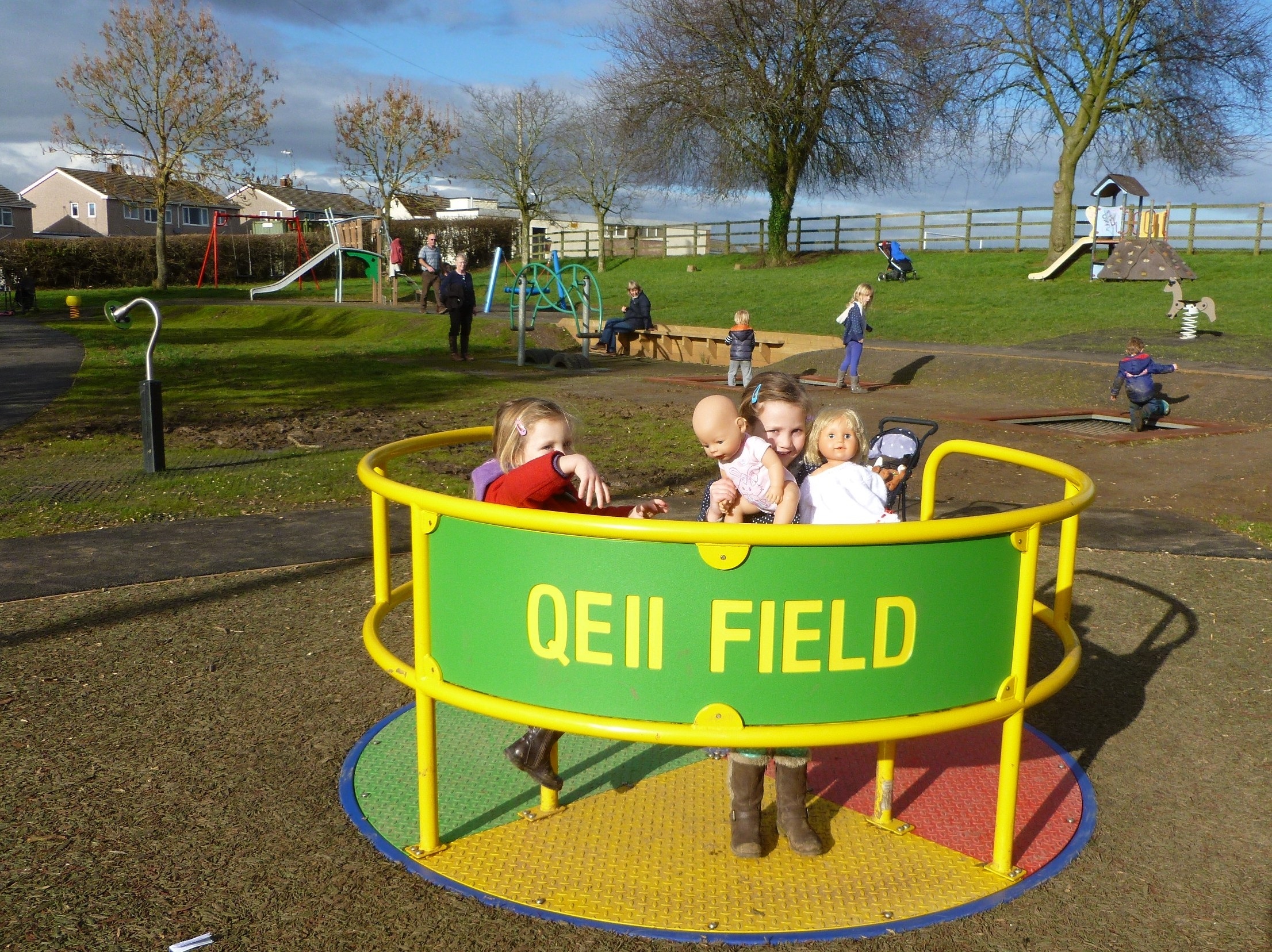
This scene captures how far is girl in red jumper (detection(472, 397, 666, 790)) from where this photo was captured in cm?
314

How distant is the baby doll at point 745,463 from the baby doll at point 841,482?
18 centimetres

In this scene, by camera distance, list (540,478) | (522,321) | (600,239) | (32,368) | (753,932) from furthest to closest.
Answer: (600,239), (522,321), (32,368), (540,478), (753,932)

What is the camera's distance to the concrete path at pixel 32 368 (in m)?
13.7

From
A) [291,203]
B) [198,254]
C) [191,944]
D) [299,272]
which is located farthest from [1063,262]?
[291,203]

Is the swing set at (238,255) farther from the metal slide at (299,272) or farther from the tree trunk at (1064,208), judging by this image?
the tree trunk at (1064,208)

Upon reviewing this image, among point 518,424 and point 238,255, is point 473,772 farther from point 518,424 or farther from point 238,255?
point 238,255

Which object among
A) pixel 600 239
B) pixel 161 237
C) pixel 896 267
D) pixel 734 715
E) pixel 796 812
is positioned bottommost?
pixel 796 812

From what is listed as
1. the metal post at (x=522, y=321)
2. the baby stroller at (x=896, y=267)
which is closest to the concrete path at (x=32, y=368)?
the metal post at (x=522, y=321)

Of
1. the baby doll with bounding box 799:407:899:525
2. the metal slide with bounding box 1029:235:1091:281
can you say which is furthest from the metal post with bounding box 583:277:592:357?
the baby doll with bounding box 799:407:899:525

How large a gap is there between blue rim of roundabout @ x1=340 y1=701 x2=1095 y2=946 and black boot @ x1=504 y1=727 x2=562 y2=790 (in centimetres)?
44

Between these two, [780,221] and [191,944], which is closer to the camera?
[191,944]

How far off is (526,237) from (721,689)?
4770 cm

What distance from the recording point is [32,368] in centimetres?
1803

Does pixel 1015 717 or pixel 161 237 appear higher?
pixel 161 237
